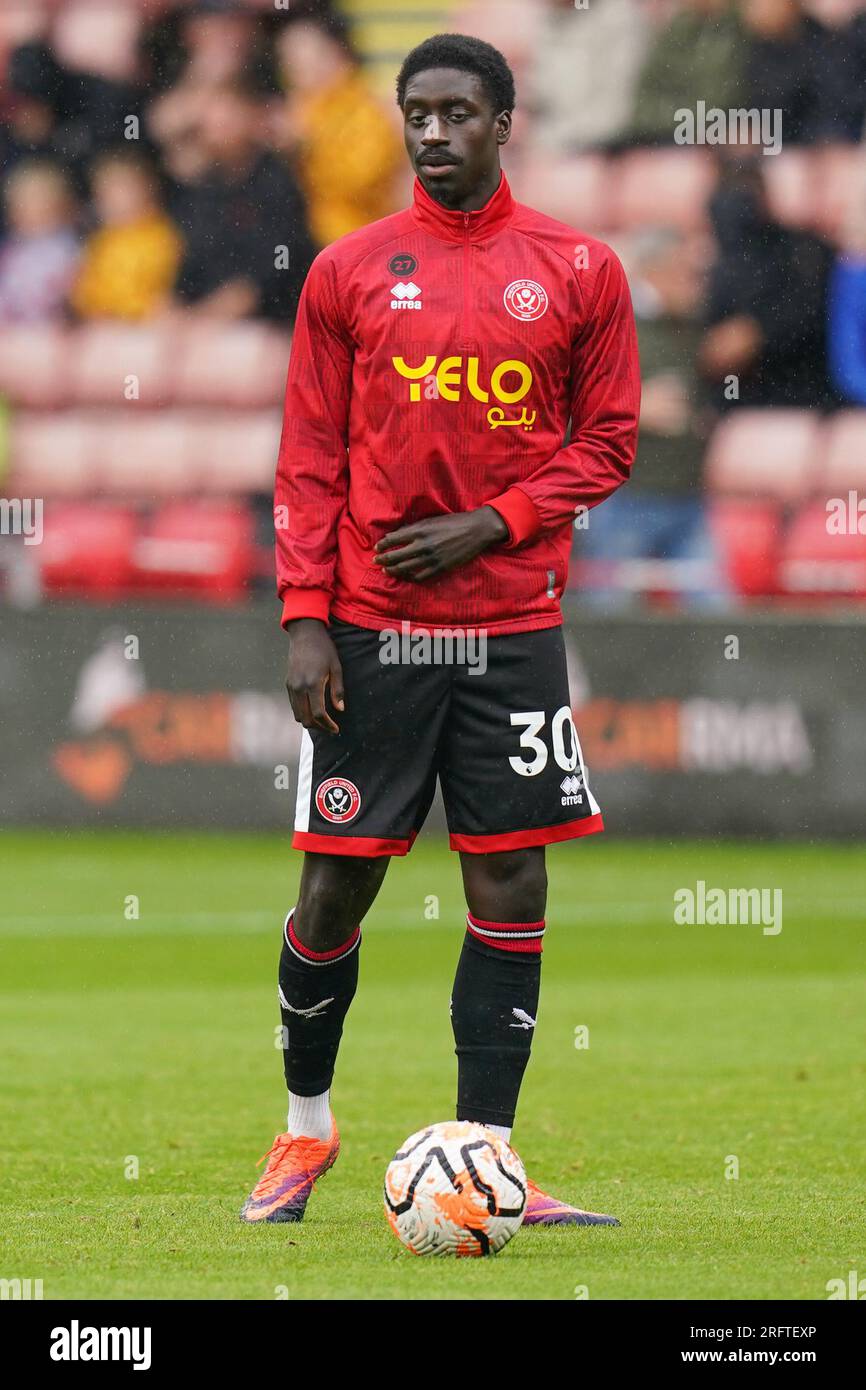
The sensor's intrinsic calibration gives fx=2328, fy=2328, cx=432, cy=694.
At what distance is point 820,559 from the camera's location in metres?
13.3

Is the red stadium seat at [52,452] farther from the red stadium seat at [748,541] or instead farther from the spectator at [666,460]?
the red stadium seat at [748,541]

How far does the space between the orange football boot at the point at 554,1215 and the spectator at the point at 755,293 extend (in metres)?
9.93

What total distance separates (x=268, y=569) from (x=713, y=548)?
8.53ft

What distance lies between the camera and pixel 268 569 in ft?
43.9

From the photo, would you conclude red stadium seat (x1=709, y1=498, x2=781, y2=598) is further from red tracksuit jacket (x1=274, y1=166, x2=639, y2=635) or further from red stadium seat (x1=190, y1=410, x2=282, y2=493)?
red tracksuit jacket (x1=274, y1=166, x2=639, y2=635)

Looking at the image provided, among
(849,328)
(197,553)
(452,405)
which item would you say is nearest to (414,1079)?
(452,405)

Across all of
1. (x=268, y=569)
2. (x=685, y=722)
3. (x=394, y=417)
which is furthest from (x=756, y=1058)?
(x=268, y=569)

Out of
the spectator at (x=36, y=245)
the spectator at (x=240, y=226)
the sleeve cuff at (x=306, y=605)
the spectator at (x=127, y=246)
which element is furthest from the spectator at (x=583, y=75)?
the sleeve cuff at (x=306, y=605)

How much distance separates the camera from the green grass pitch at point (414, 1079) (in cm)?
414

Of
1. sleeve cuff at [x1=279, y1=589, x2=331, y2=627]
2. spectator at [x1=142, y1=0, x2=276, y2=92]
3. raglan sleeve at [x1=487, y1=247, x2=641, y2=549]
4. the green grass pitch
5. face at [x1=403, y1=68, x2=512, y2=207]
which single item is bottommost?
the green grass pitch

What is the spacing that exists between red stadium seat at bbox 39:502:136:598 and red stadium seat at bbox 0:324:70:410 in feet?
7.29

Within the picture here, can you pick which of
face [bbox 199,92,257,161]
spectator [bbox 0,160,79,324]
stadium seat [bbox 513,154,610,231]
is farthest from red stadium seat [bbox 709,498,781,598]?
spectator [bbox 0,160,79,324]

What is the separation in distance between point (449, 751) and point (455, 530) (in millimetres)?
453

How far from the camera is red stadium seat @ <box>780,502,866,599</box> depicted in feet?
42.7
